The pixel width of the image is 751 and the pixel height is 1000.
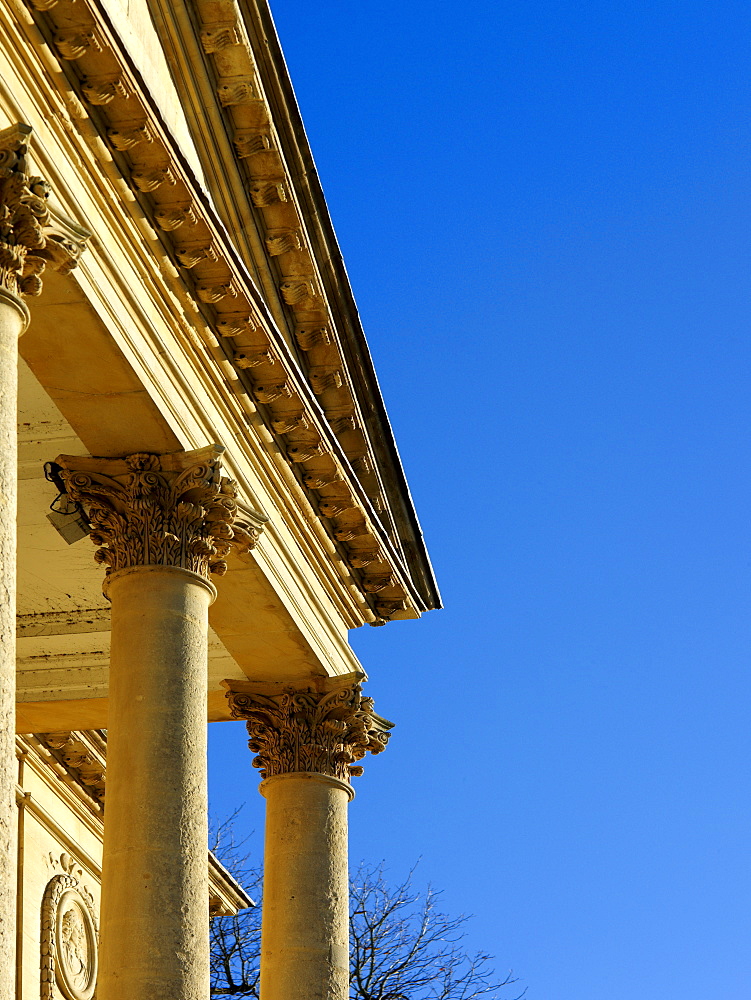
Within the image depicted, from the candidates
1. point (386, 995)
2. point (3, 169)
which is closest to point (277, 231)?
point (3, 169)

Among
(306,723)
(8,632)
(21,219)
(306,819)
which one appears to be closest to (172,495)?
(21,219)

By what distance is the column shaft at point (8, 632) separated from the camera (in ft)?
66.2

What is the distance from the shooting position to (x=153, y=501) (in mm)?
31234

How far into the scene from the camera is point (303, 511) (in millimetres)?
38938

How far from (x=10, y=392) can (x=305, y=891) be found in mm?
17683

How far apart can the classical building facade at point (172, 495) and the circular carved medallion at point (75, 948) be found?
106mm

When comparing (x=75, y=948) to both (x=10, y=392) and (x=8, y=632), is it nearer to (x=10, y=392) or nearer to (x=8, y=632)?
(x=8, y=632)

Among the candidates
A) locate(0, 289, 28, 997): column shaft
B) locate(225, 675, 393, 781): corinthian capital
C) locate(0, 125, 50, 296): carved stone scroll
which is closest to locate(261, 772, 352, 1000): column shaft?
locate(225, 675, 393, 781): corinthian capital

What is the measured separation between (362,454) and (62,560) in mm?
7738

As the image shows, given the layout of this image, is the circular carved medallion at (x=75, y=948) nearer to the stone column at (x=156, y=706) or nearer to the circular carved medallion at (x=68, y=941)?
the circular carved medallion at (x=68, y=941)

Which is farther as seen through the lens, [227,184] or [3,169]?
[227,184]

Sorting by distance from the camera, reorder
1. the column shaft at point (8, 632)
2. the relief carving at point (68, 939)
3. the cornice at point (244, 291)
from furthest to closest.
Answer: the relief carving at point (68, 939) → the cornice at point (244, 291) → the column shaft at point (8, 632)

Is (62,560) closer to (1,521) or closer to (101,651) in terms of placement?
(101,651)

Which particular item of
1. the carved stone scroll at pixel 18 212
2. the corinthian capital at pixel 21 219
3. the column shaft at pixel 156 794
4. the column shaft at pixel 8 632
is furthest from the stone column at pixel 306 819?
the carved stone scroll at pixel 18 212
